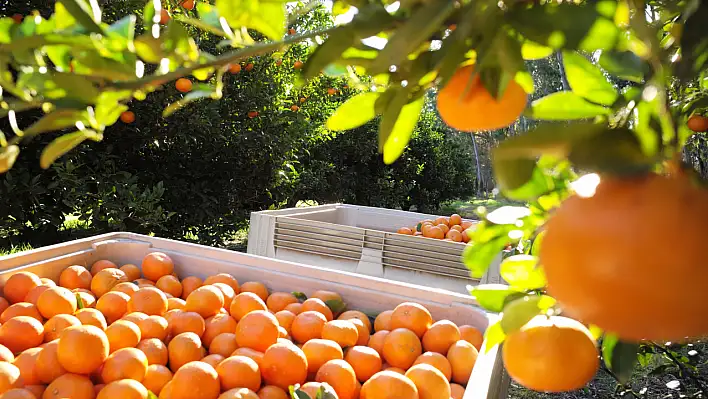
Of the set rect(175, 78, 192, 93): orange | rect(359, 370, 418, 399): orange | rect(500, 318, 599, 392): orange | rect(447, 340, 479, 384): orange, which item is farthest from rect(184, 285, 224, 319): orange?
rect(500, 318, 599, 392): orange

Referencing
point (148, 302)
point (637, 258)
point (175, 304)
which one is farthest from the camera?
point (175, 304)

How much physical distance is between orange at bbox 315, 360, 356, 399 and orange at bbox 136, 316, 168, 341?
1.47 ft

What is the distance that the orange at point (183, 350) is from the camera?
4.28 ft

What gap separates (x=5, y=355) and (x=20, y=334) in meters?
0.10

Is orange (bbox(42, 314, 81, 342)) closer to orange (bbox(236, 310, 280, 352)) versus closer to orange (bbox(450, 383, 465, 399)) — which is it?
orange (bbox(236, 310, 280, 352))

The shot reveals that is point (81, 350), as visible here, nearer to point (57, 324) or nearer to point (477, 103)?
point (57, 324)

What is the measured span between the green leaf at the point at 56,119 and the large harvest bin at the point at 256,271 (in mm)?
1210

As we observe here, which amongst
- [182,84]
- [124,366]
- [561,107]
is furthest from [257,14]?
[182,84]

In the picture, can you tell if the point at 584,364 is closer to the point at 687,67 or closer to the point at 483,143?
the point at 687,67

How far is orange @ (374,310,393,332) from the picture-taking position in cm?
152

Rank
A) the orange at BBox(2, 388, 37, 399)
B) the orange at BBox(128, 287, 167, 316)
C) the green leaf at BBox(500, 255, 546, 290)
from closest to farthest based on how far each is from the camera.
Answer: the green leaf at BBox(500, 255, 546, 290), the orange at BBox(2, 388, 37, 399), the orange at BBox(128, 287, 167, 316)

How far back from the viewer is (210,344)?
4.68 feet

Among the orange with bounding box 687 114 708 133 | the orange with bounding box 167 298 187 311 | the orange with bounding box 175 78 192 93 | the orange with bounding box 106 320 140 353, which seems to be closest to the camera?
the orange with bounding box 687 114 708 133

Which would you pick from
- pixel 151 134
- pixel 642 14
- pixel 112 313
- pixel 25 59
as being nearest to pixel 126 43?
pixel 25 59
